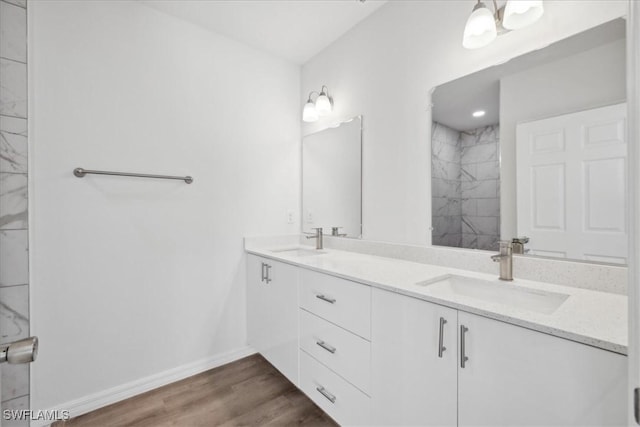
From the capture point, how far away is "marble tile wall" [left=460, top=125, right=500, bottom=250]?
1326mm

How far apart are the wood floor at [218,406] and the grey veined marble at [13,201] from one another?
1075 mm

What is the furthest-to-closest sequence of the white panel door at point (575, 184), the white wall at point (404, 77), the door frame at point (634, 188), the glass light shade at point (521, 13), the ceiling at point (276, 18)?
the ceiling at point (276, 18) → the white wall at point (404, 77) → the glass light shade at point (521, 13) → the white panel door at point (575, 184) → the door frame at point (634, 188)

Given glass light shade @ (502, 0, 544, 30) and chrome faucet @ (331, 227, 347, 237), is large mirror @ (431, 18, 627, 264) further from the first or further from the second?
chrome faucet @ (331, 227, 347, 237)

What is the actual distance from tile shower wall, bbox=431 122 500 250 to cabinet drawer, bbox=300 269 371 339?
594 millimetres

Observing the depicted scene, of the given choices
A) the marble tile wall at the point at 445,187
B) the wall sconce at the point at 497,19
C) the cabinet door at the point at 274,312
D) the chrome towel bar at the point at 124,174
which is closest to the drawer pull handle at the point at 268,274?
the cabinet door at the point at 274,312

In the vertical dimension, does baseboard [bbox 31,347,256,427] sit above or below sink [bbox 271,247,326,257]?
below

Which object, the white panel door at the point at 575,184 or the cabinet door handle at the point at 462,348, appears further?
the white panel door at the point at 575,184

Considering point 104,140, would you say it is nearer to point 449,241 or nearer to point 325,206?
point 325,206

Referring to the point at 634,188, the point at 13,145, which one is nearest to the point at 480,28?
the point at 634,188

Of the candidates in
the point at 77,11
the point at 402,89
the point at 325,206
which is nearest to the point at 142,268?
the point at 325,206

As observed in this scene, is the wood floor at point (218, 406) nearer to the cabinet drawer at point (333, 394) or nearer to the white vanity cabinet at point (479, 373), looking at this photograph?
the cabinet drawer at point (333, 394)

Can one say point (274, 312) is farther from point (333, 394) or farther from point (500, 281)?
point (500, 281)

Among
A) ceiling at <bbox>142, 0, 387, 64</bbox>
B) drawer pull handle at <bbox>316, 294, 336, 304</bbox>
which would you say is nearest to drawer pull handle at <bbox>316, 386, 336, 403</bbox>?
drawer pull handle at <bbox>316, 294, 336, 304</bbox>

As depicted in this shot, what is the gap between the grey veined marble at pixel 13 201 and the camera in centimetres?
139
